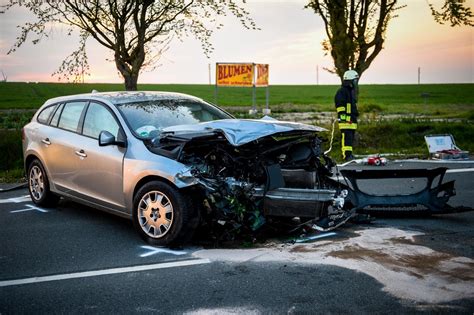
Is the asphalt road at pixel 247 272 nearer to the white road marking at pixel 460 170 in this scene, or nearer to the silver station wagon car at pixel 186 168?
the silver station wagon car at pixel 186 168

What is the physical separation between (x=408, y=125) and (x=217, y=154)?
1236cm

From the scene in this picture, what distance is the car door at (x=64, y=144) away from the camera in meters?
7.42

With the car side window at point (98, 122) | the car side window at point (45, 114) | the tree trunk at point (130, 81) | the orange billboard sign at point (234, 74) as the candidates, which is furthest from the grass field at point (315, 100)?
the car side window at point (98, 122)

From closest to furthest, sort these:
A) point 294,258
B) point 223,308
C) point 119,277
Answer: point 223,308
point 119,277
point 294,258

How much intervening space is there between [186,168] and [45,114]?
11.2 ft

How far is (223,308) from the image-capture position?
14.4 ft

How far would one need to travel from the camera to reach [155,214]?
20.1 ft

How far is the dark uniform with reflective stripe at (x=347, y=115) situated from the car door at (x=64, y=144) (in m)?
7.07

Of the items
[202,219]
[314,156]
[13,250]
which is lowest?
[13,250]

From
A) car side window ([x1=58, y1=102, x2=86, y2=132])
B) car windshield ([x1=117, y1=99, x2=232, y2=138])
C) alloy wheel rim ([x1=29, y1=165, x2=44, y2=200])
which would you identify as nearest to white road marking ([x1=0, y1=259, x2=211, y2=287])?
car windshield ([x1=117, y1=99, x2=232, y2=138])

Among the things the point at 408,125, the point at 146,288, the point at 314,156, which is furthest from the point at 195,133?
the point at 408,125

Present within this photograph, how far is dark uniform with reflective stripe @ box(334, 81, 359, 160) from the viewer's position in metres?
13.0

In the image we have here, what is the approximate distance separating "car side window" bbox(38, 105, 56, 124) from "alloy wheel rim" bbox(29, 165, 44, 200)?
688 millimetres

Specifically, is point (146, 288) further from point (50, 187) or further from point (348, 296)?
point (50, 187)
